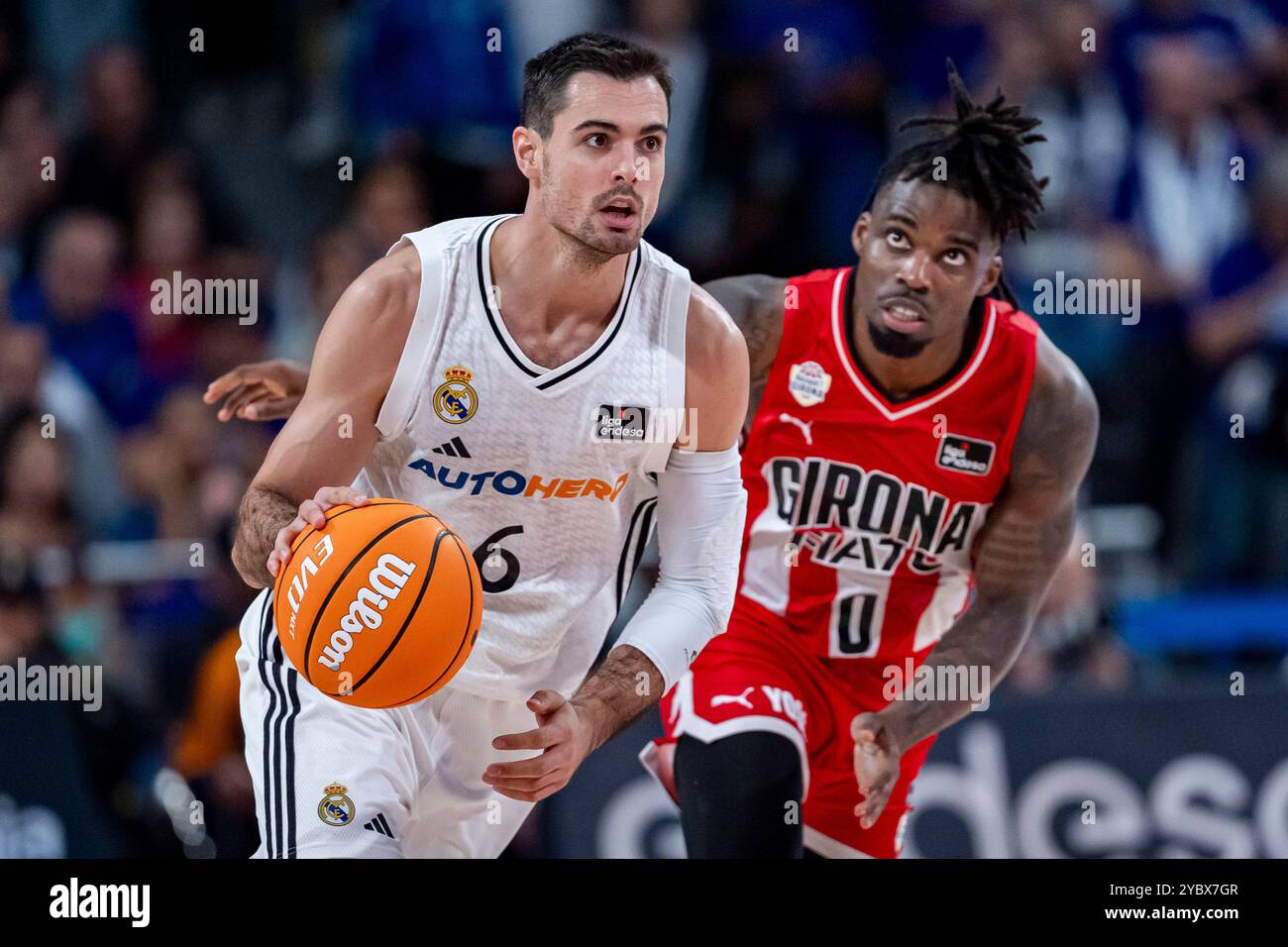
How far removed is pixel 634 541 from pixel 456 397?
63 centimetres

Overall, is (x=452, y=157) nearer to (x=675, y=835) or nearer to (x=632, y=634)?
(x=675, y=835)

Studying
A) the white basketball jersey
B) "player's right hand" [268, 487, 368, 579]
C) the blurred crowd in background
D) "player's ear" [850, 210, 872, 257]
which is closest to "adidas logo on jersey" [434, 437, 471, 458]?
the white basketball jersey

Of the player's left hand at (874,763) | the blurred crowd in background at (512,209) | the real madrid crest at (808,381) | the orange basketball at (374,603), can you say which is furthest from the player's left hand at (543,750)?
the blurred crowd in background at (512,209)

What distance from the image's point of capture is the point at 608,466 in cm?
408

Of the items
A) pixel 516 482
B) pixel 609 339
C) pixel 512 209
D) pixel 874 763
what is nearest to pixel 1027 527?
pixel 874 763

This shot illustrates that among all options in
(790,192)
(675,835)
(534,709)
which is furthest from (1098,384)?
Result: (534,709)

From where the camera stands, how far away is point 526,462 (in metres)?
4.03

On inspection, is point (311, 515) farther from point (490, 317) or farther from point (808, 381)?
point (808, 381)

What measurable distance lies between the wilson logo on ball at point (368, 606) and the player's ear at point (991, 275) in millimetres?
1823

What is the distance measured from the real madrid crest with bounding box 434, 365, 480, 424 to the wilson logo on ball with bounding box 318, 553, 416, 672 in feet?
1.54

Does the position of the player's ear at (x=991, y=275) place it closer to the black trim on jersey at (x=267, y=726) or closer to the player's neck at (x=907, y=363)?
the player's neck at (x=907, y=363)

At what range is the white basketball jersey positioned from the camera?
3941 mm

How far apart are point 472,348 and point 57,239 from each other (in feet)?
13.8

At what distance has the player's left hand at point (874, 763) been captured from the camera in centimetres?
432
